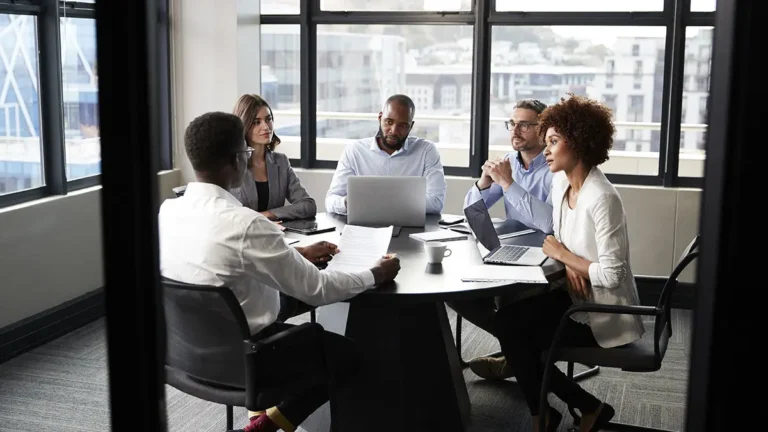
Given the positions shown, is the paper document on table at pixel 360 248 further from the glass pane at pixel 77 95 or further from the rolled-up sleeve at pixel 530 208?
the glass pane at pixel 77 95

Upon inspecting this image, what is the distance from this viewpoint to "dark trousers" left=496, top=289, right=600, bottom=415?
8.94 ft

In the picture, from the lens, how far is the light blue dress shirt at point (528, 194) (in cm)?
327

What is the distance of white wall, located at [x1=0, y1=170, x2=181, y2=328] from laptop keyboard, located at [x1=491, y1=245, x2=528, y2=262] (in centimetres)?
170

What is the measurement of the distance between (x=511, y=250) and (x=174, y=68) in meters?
2.89

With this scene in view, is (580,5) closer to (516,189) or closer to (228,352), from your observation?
(516,189)

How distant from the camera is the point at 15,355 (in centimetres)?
374

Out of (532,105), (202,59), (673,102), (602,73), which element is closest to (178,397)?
(532,105)

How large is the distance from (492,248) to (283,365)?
3.09 ft

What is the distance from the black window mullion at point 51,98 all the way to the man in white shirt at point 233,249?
193cm

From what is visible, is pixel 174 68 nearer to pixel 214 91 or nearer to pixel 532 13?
pixel 214 91

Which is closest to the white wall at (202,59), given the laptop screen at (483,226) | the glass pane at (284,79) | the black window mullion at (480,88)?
the glass pane at (284,79)

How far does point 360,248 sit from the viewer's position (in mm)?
2830

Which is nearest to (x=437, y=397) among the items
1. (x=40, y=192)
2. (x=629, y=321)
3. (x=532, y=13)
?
(x=629, y=321)

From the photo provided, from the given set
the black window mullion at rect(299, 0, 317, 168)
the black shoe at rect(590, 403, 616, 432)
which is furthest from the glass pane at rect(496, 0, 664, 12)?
the black shoe at rect(590, 403, 616, 432)
